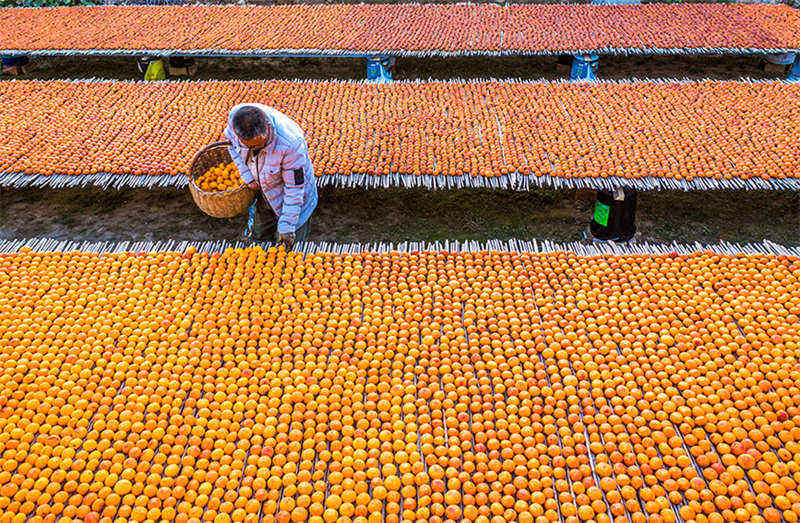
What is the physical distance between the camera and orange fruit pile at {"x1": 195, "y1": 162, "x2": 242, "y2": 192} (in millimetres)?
4582

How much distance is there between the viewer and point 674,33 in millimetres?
8258

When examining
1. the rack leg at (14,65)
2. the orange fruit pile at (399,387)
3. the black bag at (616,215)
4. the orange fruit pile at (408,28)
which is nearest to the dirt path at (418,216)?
the black bag at (616,215)

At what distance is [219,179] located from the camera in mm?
4664

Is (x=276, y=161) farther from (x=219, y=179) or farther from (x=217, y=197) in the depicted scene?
(x=219, y=179)

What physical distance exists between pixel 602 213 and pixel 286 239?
304 cm

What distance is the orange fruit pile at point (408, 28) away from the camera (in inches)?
309

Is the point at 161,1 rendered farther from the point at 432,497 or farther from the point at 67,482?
the point at 432,497

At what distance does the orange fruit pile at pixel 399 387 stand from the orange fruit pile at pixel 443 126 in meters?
1.51

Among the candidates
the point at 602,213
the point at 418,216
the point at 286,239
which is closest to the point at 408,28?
the point at 418,216

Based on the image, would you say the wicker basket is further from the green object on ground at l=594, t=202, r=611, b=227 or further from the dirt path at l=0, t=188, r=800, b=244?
the green object on ground at l=594, t=202, r=611, b=227

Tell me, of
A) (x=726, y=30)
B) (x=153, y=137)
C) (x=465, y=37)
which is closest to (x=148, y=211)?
(x=153, y=137)

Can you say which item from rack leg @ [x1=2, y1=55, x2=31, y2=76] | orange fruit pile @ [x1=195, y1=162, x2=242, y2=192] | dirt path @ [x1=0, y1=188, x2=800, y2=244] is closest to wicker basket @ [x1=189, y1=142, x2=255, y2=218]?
orange fruit pile @ [x1=195, y1=162, x2=242, y2=192]

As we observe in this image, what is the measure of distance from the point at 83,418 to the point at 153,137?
12.4 feet

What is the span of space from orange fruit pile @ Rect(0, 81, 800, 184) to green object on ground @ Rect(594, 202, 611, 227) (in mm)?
299
